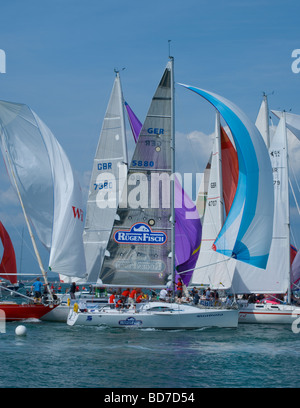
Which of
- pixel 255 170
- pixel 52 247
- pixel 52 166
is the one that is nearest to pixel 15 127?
pixel 52 166

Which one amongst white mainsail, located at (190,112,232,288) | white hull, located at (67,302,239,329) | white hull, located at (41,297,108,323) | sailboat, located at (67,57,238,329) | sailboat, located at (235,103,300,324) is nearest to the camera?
white hull, located at (67,302,239,329)

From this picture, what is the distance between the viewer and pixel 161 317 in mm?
25953

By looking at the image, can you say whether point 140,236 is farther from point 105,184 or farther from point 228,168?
point 228,168

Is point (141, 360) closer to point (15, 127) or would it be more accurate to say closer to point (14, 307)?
point (14, 307)

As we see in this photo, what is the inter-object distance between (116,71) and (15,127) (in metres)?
8.69

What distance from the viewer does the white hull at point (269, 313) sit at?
1203 inches

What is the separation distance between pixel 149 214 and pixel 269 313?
785 cm

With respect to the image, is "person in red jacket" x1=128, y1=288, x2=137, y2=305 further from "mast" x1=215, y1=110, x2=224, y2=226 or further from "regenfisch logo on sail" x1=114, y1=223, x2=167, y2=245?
"mast" x1=215, y1=110, x2=224, y2=226

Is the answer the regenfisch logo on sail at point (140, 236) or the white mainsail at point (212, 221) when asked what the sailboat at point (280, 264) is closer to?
the white mainsail at point (212, 221)

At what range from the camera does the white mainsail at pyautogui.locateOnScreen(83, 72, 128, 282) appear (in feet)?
116
